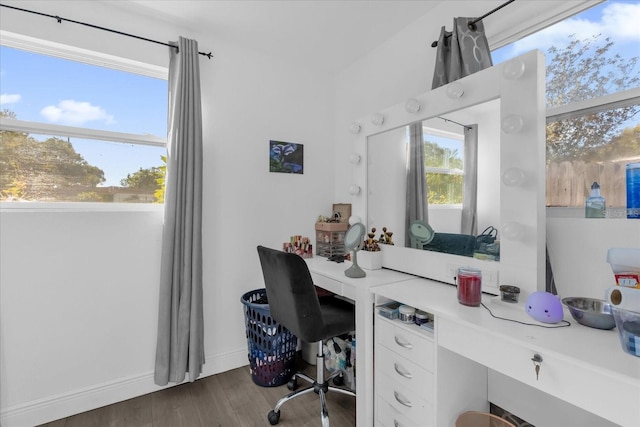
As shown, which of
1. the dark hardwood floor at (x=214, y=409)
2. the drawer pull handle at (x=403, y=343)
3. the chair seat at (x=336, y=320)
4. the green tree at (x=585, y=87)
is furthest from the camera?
the dark hardwood floor at (x=214, y=409)

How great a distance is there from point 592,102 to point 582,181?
327 millimetres

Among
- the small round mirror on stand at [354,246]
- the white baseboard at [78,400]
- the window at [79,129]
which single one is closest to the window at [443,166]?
the small round mirror on stand at [354,246]

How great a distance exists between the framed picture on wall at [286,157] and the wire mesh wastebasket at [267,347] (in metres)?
1.06

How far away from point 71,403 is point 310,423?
1382mm

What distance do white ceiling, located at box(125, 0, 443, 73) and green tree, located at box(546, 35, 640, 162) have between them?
0.84 metres

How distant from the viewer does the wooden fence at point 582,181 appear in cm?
114

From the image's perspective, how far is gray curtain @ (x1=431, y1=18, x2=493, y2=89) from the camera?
4.86 ft

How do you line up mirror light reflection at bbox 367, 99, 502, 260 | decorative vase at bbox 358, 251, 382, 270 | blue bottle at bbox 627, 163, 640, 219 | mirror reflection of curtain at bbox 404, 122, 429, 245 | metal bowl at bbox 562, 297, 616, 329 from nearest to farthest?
metal bowl at bbox 562, 297, 616, 329 → blue bottle at bbox 627, 163, 640, 219 → mirror light reflection at bbox 367, 99, 502, 260 → mirror reflection of curtain at bbox 404, 122, 429, 245 → decorative vase at bbox 358, 251, 382, 270

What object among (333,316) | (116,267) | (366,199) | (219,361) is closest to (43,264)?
(116,267)

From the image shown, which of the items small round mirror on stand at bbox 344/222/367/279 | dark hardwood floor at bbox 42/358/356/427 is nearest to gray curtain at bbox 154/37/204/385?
dark hardwood floor at bbox 42/358/356/427

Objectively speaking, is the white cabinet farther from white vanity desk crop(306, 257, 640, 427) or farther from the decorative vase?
the decorative vase

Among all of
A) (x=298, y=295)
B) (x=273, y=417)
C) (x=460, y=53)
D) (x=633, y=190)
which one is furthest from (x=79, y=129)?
(x=633, y=190)

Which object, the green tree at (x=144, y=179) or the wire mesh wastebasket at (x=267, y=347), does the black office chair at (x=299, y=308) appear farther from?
the green tree at (x=144, y=179)

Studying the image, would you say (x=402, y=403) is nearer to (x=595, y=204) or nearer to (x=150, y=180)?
(x=595, y=204)
